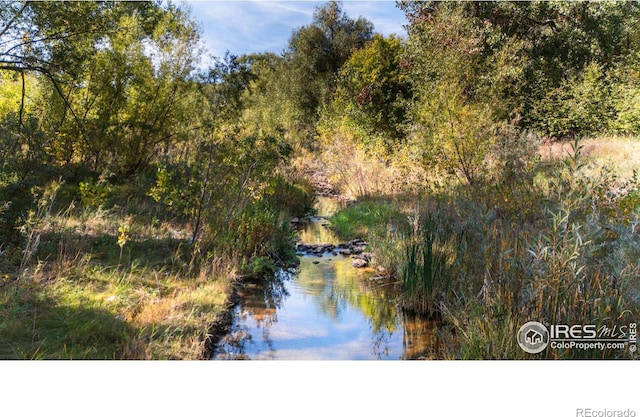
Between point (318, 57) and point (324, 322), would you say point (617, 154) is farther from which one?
point (318, 57)

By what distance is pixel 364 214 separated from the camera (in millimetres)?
9117

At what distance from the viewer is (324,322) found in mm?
4328

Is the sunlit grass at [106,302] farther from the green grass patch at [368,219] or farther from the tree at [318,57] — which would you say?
the tree at [318,57]

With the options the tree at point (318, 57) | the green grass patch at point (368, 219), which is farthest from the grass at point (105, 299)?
the tree at point (318, 57)

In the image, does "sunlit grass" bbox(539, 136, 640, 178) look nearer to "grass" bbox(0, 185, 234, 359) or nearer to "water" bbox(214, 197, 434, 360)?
"water" bbox(214, 197, 434, 360)

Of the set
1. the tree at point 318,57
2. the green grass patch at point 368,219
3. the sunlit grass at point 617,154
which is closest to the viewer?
the sunlit grass at point 617,154

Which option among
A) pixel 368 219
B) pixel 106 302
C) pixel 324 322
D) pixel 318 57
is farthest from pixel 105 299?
pixel 318 57

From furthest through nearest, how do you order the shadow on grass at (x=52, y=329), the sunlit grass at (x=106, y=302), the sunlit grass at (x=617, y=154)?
1. the sunlit grass at (x=617, y=154)
2. the sunlit grass at (x=106, y=302)
3. the shadow on grass at (x=52, y=329)

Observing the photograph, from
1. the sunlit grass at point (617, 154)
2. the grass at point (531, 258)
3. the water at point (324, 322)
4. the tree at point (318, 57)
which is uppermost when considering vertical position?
the tree at point (318, 57)

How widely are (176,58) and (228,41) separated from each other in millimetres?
5055

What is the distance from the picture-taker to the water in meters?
3.69

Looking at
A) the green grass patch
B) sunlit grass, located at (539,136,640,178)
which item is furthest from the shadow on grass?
sunlit grass, located at (539,136,640,178)

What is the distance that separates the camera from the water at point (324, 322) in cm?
369
